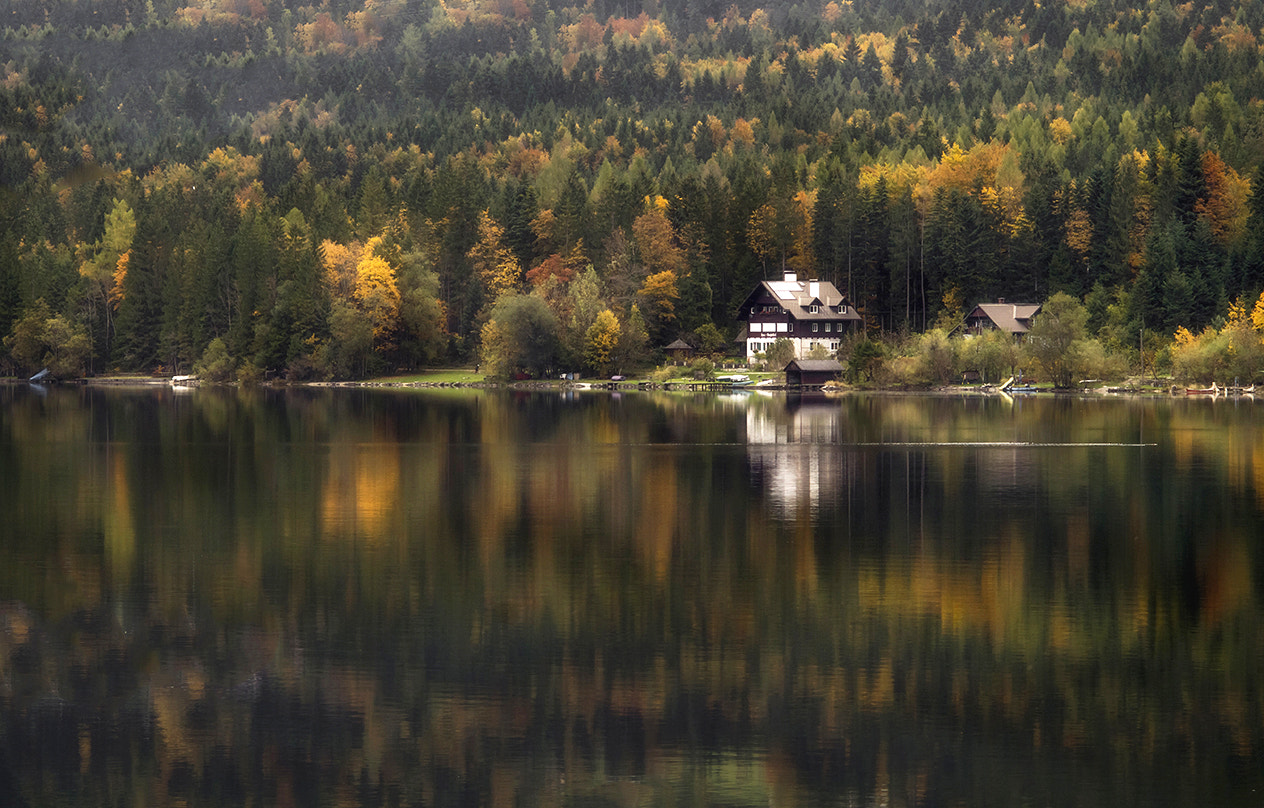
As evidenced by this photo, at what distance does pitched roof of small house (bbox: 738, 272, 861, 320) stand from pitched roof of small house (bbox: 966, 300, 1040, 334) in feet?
51.7

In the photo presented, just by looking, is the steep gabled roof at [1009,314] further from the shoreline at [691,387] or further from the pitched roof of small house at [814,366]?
the pitched roof of small house at [814,366]

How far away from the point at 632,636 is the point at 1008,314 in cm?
11821

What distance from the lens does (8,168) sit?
153m

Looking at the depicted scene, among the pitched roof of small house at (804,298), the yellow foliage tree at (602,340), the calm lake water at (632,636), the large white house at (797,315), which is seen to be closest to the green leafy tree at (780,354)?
the large white house at (797,315)

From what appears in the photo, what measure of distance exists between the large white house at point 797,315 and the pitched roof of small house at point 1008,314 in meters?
15.8

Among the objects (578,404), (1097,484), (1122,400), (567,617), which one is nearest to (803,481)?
(1097,484)

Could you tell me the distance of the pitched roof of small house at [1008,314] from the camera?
136 metres

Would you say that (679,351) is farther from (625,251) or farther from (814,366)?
(814,366)

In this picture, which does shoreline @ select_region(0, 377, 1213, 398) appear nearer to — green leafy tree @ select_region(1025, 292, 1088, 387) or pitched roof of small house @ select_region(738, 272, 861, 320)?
green leafy tree @ select_region(1025, 292, 1088, 387)

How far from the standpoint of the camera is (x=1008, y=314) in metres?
137

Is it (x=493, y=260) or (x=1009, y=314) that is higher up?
(x=493, y=260)

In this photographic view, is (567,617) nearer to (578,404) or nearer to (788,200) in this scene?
(578,404)

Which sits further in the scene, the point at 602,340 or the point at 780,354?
the point at 780,354

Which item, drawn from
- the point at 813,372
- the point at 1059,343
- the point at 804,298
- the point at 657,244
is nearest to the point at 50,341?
the point at 657,244
